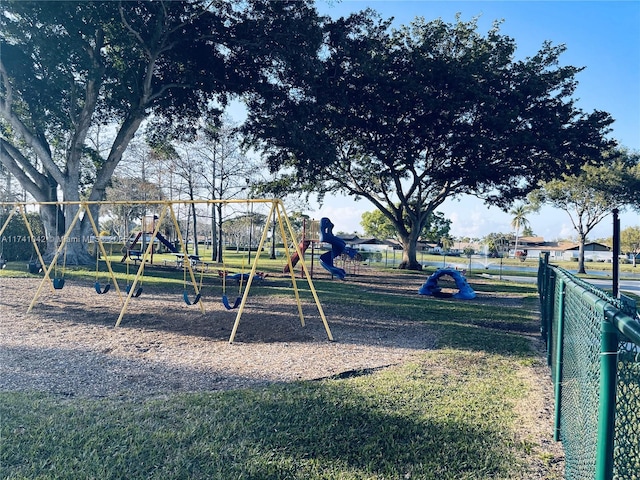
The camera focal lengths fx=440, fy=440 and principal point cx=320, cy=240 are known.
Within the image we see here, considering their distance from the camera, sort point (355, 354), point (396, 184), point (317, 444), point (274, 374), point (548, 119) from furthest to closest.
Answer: point (396, 184)
point (548, 119)
point (355, 354)
point (274, 374)
point (317, 444)

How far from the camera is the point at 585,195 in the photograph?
3053 cm

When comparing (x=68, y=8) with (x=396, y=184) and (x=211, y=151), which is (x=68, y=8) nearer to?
(x=211, y=151)

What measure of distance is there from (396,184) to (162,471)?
24.4 m

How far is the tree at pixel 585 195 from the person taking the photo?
28.9m

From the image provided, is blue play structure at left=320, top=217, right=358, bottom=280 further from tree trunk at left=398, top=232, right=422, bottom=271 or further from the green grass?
the green grass

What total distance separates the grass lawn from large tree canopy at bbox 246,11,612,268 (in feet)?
41.1

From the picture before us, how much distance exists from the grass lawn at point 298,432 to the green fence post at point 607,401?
1.39m

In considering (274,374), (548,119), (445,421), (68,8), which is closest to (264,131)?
(68,8)

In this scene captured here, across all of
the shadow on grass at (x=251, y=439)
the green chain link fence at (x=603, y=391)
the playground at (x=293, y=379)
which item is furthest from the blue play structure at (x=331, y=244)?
the green chain link fence at (x=603, y=391)

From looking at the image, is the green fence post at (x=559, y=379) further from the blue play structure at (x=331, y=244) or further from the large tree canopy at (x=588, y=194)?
the large tree canopy at (x=588, y=194)

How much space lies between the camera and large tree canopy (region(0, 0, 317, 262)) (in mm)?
14812

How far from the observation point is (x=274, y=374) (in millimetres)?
5312

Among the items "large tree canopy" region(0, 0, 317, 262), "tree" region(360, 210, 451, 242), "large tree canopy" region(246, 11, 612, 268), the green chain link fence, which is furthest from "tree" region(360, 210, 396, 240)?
the green chain link fence

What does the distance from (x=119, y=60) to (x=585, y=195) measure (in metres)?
29.7
